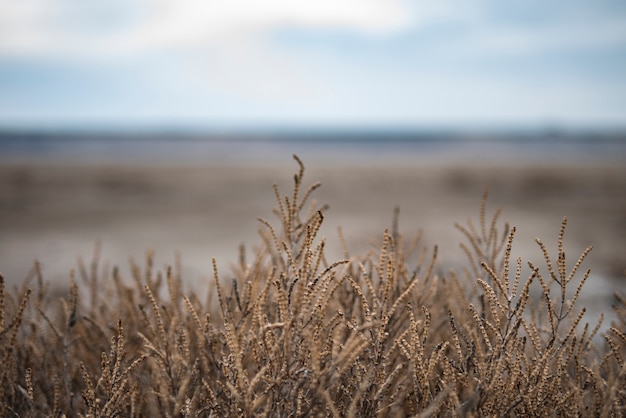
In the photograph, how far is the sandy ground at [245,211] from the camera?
13.6 metres

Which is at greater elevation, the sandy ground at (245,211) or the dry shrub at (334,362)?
the dry shrub at (334,362)

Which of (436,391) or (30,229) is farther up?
(436,391)

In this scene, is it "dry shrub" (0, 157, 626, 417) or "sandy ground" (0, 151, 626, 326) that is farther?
"sandy ground" (0, 151, 626, 326)

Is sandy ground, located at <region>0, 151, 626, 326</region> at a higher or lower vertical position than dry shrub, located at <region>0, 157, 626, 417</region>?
lower

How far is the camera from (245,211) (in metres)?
21.1

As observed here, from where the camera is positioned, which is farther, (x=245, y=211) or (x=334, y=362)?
(x=245, y=211)

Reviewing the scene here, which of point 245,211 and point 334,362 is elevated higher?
point 334,362

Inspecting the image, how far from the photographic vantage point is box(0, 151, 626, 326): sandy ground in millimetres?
13602

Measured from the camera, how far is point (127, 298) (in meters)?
2.91

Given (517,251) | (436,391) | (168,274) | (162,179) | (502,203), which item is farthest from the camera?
(162,179)

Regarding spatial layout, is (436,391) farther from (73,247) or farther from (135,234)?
(135,234)

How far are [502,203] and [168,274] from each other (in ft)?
70.7


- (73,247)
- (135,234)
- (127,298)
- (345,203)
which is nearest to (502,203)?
(345,203)

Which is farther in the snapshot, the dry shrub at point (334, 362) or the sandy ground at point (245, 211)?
the sandy ground at point (245, 211)
